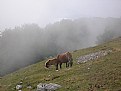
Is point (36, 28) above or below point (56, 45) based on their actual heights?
above

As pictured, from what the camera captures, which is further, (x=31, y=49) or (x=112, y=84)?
(x=31, y=49)

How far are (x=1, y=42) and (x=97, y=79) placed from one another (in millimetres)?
113156

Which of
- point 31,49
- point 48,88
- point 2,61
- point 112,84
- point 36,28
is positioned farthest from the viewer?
point 36,28

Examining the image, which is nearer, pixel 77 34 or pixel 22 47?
pixel 22 47

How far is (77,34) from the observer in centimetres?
19862

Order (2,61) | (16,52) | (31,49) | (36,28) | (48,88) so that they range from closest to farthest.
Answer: (48,88) < (2,61) < (16,52) < (31,49) < (36,28)

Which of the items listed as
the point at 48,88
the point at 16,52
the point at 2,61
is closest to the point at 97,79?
the point at 48,88

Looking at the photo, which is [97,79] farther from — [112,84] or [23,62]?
[23,62]

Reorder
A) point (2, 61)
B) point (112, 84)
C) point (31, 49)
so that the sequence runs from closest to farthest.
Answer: point (112, 84)
point (2, 61)
point (31, 49)

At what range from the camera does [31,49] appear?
14038cm

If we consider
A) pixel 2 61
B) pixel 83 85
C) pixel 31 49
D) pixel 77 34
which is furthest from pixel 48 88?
pixel 77 34

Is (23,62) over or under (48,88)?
under

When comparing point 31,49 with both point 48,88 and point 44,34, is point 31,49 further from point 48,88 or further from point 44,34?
point 48,88

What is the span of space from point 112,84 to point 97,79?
7.29 ft
